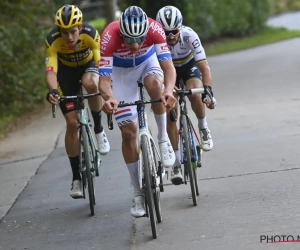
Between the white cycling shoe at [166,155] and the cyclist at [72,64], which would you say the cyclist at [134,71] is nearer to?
the white cycling shoe at [166,155]

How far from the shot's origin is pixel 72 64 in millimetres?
8898

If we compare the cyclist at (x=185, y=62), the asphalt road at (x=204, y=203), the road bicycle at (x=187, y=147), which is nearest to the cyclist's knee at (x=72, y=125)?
the asphalt road at (x=204, y=203)

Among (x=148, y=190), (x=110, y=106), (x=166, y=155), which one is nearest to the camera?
(x=110, y=106)

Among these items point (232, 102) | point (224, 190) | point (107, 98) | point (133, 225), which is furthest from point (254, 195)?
point (232, 102)

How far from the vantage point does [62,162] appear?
1178 centimetres

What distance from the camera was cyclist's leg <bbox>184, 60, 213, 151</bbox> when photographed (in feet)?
28.6

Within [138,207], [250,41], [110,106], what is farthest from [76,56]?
[250,41]

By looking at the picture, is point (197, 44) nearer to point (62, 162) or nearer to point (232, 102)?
point (62, 162)

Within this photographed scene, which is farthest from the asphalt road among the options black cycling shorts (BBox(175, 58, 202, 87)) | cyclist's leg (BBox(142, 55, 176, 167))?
black cycling shorts (BBox(175, 58, 202, 87))

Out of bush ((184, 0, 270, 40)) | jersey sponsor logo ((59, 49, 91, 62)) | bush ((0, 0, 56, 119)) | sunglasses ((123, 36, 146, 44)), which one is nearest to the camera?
sunglasses ((123, 36, 146, 44))

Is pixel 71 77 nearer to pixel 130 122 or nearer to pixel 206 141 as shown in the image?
pixel 206 141

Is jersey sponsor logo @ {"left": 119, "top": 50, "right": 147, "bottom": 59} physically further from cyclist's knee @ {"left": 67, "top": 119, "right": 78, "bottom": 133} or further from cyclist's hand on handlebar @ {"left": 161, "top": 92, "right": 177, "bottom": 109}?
cyclist's knee @ {"left": 67, "top": 119, "right": 78, "bottom": 133}

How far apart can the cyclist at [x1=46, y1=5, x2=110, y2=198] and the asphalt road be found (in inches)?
23.6

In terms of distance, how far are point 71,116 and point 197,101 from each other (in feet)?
4.70
